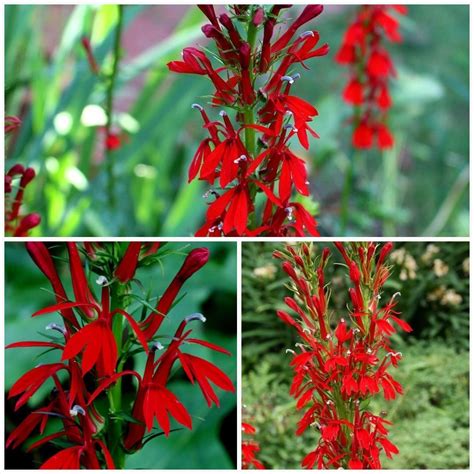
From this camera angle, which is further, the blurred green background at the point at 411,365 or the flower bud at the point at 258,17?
the blurred green background at the point at 411,365

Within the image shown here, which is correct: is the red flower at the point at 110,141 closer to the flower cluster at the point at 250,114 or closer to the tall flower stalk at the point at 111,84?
the tall flower stalk at the point at 111,84

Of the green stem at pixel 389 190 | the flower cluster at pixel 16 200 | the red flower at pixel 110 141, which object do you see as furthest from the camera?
the green stem at pixel 389 190

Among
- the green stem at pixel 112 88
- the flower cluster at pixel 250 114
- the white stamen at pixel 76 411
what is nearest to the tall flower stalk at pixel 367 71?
the green stem at pixel 112 88

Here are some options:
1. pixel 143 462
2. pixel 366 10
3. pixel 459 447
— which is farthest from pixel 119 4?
pixel 459 447

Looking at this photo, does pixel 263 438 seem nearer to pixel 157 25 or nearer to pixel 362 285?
pixel 362 285

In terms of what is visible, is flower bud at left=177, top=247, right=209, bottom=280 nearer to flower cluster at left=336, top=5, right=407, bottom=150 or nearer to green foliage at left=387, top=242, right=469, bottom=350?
green foliage at left=387, top=242, right=469, bottom=350

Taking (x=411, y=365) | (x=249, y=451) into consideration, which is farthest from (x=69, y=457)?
(x=411, y=365)

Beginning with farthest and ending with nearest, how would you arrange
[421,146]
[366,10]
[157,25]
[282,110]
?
[157,25], [421,146], [366,10], [282,110]
